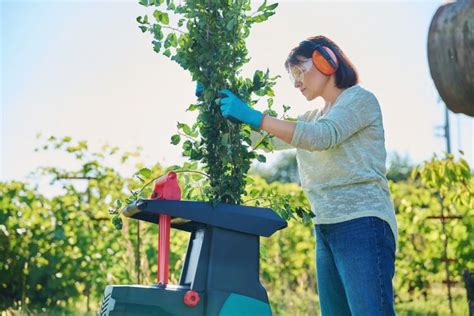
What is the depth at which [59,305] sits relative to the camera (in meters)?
5.89

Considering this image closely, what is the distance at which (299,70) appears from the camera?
257 cm

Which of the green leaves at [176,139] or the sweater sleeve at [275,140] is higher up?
the sweater sleeve at [275,140]

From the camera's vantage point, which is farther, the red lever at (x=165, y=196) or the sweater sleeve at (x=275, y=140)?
the sweater sleeve at (x=275, y=140)

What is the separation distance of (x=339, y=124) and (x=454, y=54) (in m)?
1.07

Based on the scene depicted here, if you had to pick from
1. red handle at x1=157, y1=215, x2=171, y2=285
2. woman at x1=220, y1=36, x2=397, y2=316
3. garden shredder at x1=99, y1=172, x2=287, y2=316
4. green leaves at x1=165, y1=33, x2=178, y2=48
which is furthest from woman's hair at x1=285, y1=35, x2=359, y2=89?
red handle at x1=157, y1=215, x2=171, y2=285

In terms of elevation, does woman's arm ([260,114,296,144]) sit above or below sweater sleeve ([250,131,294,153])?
below

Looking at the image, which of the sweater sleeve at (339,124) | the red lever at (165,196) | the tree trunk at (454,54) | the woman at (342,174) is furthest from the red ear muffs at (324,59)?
the tree trunk at (454,54)

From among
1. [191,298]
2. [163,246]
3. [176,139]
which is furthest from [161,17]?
[191,298]

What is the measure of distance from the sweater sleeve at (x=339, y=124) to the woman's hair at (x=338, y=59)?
0.11 metres

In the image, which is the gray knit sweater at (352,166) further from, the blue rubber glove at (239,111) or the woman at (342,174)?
the blue rubber glove at (239,111)

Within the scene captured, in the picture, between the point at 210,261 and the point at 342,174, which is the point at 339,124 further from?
the point at 210,261

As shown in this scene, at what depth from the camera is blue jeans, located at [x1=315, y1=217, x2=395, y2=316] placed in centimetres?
231

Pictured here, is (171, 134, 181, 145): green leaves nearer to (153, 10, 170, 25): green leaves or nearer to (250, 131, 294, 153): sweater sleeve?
(250, 131, 294, 153): sweater sleeve

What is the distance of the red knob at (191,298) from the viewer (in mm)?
2037
